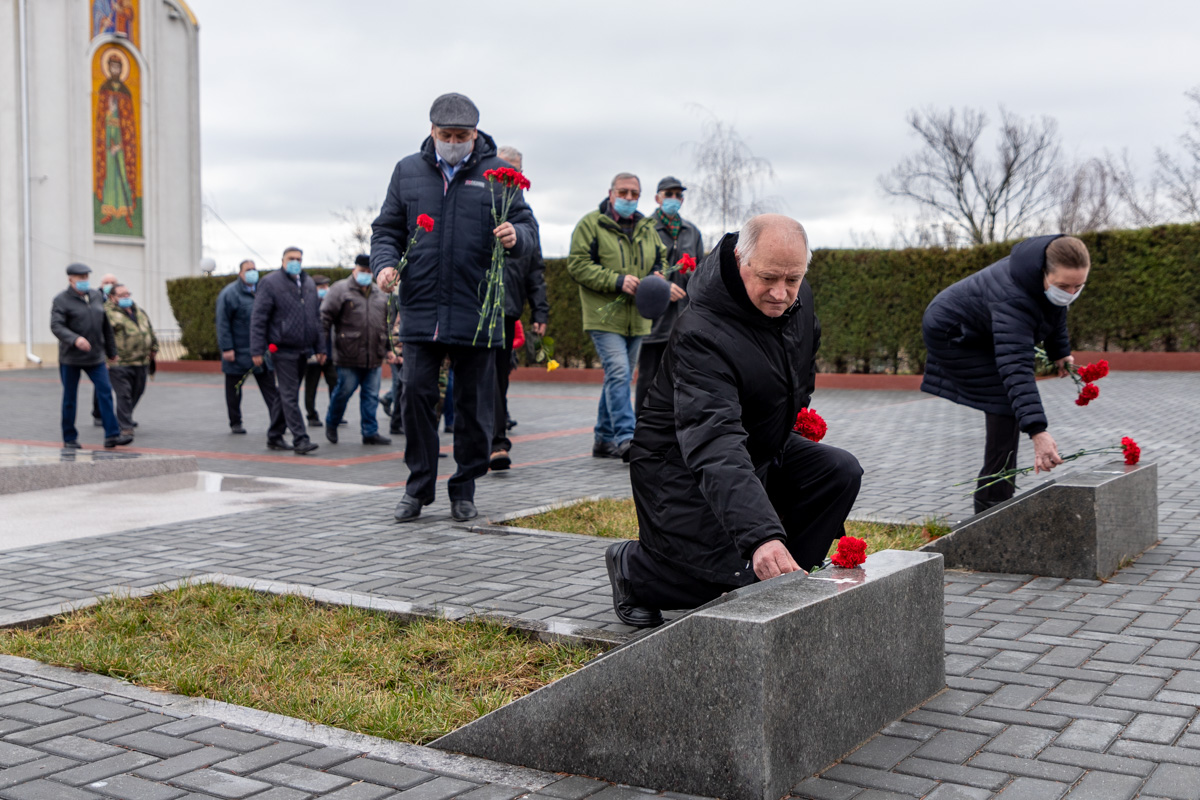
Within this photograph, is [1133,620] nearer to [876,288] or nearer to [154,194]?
[876,288]

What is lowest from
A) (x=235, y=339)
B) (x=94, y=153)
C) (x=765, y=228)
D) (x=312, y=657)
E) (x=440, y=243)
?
(x=312, y=657)

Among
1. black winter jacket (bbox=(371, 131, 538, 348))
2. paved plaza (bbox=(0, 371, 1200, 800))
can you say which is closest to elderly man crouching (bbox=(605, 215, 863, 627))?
paved plaza (bbox=(0, 371, 1200, 800))

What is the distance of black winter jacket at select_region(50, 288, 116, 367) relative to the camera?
1143cm

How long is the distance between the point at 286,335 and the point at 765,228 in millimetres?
8540

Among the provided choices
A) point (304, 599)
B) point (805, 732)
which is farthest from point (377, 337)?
point (805, 732)

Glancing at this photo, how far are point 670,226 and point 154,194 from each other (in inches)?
1075

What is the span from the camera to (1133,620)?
4.43 metres

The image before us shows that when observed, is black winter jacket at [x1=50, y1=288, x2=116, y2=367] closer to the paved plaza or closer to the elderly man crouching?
the paved plaza

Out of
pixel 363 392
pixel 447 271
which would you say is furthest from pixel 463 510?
pixel 363 392

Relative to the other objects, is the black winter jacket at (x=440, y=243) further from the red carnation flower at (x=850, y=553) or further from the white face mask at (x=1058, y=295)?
the red carnation flower at (x=850, y=553)

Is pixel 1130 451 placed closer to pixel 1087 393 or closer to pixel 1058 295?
pixel 1087 393

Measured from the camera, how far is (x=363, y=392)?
11805 mm

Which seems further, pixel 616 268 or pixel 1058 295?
pixel 616 268

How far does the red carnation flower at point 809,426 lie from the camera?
13.8 feet
